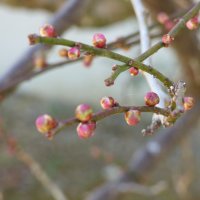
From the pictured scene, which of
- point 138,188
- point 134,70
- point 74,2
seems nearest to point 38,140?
point 138,188

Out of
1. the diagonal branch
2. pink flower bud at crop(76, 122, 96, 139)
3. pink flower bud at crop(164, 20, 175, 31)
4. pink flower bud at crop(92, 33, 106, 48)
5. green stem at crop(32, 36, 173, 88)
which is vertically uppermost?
the diagonal branch

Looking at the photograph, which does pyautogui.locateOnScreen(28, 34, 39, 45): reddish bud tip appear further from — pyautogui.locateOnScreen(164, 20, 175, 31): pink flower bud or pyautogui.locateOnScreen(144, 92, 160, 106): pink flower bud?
pyautogui.locateOnScreen(164, 20, 175, 31): pink flower bud

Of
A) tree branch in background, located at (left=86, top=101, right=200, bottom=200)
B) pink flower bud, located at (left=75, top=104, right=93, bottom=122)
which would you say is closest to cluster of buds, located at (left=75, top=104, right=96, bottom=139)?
pink flower bud, located at (left=75, top=104, right=93, bottom=122)

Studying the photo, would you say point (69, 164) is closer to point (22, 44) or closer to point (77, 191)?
point (77, 191)

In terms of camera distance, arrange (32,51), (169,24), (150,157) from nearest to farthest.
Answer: (169,24)
(32,51)
(150,157)

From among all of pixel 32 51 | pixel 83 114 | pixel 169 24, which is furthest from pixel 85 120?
pixel 32 51

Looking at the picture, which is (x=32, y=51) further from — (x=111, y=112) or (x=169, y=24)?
(x=111, y=112)

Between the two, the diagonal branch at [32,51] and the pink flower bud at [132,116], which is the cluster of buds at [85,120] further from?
the diagonal branch at [32,51]

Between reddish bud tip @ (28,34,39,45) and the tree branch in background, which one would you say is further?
the tree branch in background

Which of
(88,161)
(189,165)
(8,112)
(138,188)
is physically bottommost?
(138,188)
